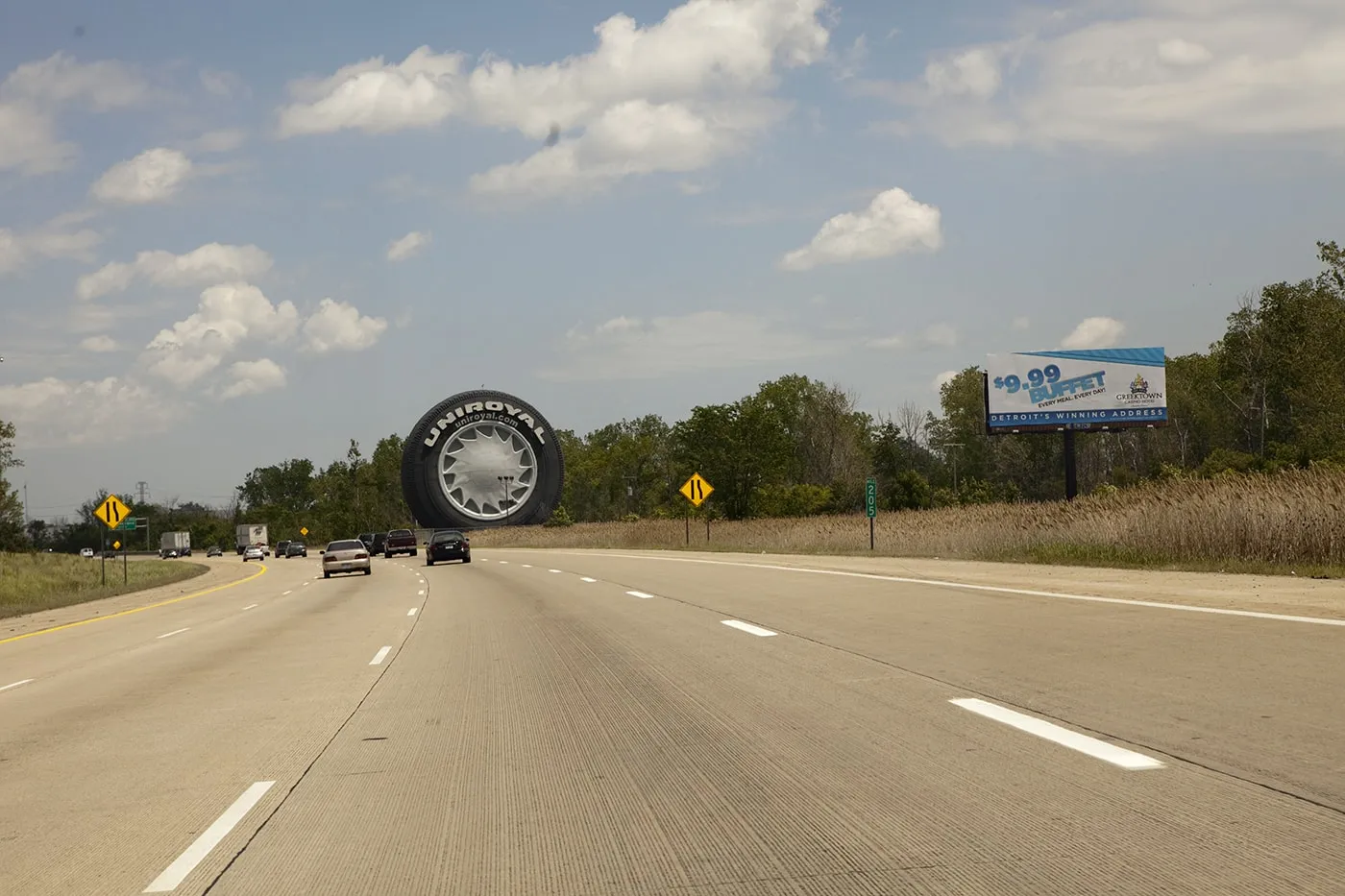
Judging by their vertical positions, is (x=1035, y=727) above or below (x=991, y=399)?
below

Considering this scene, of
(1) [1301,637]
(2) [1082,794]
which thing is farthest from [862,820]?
(1) [1301,637]

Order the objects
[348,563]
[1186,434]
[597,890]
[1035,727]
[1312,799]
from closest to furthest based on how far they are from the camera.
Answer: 1. [597,890]
2. [1312,799]
3. [1035,727]
4. [348,563]
5. [1186,434]

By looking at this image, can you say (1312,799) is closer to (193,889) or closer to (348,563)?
(193,889)

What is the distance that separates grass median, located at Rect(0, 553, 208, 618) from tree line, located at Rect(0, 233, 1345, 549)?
15.4m

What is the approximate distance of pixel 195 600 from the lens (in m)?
40.5

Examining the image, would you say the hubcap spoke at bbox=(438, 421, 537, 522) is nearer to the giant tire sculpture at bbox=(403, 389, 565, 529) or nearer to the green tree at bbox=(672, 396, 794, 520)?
the giant tire sculpture at bbox=(403, 389, 565, 529)

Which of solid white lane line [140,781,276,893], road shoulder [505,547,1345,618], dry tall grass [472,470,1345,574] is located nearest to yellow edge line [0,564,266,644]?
road shoulder [505,547,1345,618]

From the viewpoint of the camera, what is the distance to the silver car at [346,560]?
171 ft

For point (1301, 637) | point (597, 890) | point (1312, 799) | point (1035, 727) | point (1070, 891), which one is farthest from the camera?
point (1301, 637)

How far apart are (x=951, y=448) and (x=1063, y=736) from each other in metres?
147

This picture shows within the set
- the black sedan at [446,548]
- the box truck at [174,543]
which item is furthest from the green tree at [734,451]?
the box truck at [174,543]

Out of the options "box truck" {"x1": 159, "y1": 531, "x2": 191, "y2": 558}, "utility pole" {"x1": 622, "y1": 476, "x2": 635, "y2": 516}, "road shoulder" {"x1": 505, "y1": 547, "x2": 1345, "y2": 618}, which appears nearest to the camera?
"road shoulder" {"x1": 505, "y1": 547, "x2": 1345, "y2": 618}

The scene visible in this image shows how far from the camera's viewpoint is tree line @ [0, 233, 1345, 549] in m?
70.6

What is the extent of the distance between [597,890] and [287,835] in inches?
84.1
